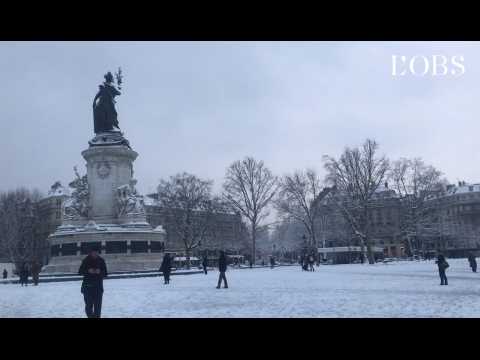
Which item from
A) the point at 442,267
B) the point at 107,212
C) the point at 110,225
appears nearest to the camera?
the point at 442,267

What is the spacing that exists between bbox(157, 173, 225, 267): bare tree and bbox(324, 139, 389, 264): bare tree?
56.7 ft

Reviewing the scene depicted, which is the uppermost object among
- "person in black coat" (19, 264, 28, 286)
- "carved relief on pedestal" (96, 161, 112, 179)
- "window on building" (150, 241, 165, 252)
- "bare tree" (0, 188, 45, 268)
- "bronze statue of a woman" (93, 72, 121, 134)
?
"bronze statue of a woman" (93, 72, 121, 134)

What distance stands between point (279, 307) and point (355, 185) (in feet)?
132

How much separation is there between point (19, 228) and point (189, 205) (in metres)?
19.7

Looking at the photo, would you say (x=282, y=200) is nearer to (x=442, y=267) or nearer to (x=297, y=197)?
(x=297, y=197)

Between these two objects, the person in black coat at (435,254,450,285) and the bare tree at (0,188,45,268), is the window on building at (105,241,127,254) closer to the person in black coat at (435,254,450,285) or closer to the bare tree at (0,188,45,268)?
the bare tree at (0,188,45,268)

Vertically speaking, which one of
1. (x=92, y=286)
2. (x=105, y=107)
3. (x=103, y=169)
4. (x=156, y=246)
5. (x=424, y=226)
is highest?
(x=105, y=107)

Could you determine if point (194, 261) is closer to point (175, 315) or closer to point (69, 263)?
point (69, 263)

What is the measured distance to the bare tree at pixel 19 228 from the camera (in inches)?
2063

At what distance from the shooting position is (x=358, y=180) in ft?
165

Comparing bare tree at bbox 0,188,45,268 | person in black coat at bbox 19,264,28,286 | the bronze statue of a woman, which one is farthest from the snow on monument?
bare tree at bbox 0,188,45,268

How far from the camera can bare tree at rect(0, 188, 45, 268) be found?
52.4 m

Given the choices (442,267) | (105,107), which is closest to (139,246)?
(105,107)
